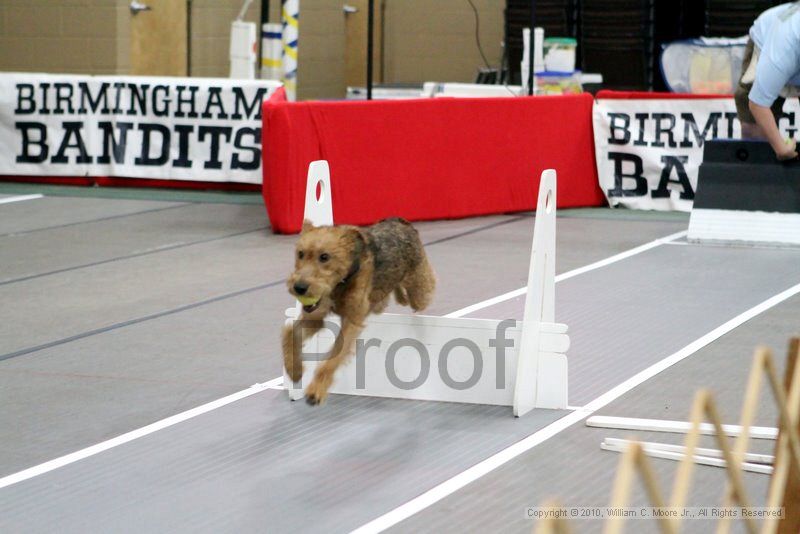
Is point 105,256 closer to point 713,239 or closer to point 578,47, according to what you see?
point 713,239

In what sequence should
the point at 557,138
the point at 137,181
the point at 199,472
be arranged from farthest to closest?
the point at 137,181, the point at 557,138, the point at 199,472

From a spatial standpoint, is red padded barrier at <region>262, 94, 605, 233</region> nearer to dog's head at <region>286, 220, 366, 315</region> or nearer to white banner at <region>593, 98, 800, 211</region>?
white banner at <region>593, 98, 800, 211</region>

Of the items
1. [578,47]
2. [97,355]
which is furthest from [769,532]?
[578,47]

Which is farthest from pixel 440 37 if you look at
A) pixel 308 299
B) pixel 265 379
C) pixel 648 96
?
pixel 308 299

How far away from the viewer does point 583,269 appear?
8883 millimetres


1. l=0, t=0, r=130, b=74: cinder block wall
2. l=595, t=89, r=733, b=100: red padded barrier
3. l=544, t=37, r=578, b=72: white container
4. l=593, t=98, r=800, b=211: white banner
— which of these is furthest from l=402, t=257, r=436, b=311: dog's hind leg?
l=0, t=0, r=130, b=74: cinder block wall

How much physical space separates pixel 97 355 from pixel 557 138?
6603mm

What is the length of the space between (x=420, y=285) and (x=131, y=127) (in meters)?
8.49

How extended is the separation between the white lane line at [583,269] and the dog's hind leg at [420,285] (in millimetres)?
1669

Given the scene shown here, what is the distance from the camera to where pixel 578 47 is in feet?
70.7

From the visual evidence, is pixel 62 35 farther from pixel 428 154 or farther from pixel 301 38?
pixel 428 154

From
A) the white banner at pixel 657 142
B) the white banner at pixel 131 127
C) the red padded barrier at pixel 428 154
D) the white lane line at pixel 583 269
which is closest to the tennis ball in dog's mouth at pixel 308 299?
the white lane line at pixel 583 269

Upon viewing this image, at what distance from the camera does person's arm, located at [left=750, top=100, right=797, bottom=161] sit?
8945 mm

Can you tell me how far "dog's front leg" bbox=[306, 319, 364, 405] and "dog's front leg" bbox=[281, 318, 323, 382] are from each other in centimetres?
12
